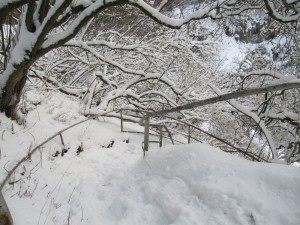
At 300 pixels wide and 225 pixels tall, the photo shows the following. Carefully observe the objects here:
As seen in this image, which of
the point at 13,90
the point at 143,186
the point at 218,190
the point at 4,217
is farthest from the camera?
the point at 13,90

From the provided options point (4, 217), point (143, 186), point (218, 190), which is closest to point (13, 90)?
point (4, 217)

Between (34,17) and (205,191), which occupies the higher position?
(34,17)

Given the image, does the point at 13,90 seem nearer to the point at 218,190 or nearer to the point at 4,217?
the point at 4,217

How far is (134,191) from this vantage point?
4172mm

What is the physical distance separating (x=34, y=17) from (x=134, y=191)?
3471mm

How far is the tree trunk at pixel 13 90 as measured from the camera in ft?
18.7

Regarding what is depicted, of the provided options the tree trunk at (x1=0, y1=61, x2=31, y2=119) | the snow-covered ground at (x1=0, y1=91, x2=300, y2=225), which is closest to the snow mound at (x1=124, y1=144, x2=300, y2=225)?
the snow-covered ground at (x1=0, y1=91, x2=300, y2=225)

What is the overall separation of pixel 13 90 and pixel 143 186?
3.63m

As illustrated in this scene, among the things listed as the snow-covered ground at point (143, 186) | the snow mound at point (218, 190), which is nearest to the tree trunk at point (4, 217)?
the snow-covered ground at point (143, 186)

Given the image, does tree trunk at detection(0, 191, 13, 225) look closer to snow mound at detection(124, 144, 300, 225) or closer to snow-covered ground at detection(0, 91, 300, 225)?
snow-covered ground at detection(0, 91, 300, 225)

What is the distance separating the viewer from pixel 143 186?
413 centimetres

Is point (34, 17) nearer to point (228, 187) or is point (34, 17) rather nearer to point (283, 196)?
point (228, 187)

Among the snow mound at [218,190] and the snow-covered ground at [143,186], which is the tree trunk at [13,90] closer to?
the snow-covered ground at [143,186]

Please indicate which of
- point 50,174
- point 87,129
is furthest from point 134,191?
point 87,129
